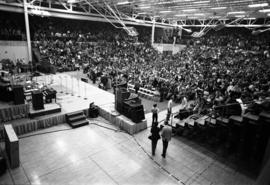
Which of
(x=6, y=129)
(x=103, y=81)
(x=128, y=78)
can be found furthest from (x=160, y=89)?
(x=6, y=129)

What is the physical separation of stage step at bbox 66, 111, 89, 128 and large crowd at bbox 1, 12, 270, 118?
15.6 ft

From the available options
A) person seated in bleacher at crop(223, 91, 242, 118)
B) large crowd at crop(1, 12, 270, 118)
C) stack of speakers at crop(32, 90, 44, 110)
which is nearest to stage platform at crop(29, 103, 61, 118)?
stack of speakers at crop(32, 90, 44, 110)

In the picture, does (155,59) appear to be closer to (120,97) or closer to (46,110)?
(120,97)

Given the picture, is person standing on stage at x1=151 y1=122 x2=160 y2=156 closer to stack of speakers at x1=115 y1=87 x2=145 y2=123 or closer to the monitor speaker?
stack of speakers at x1=115 y1=87 x2=145 y2=123

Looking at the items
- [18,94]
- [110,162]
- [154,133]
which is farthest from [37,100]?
[154,133]

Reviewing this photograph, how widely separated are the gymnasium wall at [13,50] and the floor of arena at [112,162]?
13261 millimetres

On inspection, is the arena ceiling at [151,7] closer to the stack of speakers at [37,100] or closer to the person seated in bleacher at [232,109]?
the stack of speakers at [37,100]

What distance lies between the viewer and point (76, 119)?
8250 mm

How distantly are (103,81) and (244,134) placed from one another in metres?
10.2

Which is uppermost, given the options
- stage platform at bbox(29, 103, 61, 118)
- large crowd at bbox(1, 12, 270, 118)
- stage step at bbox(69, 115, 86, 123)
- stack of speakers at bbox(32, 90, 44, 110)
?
large crowd at bbox(1, 12, 270, 118)

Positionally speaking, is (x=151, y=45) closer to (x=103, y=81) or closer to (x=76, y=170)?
(x=103, y=81)

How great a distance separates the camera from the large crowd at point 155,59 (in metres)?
12.4

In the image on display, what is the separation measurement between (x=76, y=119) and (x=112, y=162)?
3327mm

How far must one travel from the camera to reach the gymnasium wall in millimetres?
16562
